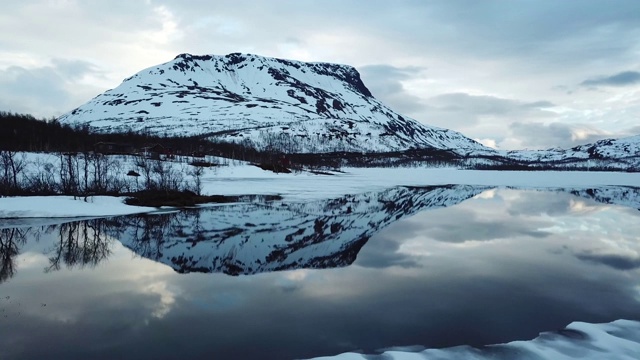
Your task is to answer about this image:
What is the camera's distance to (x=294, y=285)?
36.7ft

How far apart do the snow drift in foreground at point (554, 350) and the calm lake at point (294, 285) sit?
304 millimetres

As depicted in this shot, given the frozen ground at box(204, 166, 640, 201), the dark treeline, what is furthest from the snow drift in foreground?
the dark treeline

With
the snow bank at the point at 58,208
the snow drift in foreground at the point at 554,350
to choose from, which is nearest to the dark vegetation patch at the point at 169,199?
the snow bank at the point at 58,208

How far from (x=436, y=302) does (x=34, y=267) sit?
40.6 feet

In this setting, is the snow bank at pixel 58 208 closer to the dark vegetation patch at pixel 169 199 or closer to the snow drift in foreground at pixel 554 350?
the dark vegetation patch at pixel 169 199

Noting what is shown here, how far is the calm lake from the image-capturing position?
25.2 ft

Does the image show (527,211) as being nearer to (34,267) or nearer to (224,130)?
(34,267)

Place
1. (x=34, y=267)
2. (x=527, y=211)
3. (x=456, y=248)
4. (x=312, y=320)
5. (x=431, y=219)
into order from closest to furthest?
(x=312, y=320) → (x=34, y=267) → (x=456, y=248) → (x=431, y=219) → (x=527, y=211)

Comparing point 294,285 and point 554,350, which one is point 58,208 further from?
point 554,350

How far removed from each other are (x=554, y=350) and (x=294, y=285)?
20.6 feet

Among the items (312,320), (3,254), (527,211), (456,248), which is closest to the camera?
(312,320)

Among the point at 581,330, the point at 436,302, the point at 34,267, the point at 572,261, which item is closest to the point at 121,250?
the point at 34,267

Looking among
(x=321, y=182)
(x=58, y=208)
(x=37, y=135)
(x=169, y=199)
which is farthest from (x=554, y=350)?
(x=37, y=135)

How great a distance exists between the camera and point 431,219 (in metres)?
23.9
